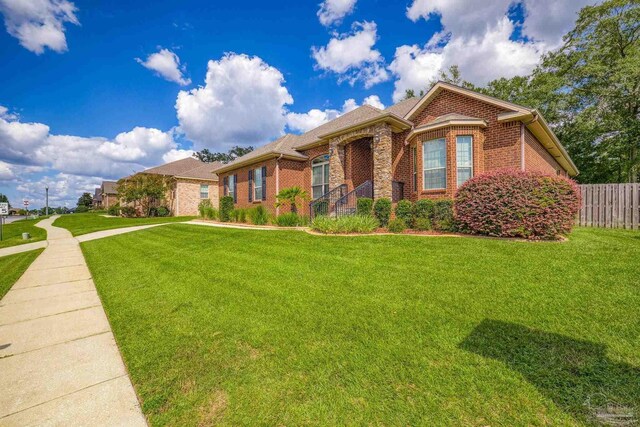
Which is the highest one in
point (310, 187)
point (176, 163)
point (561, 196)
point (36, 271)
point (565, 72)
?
point (565, 72)

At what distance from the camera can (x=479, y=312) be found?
3.44 metres

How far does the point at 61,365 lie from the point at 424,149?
446 inches

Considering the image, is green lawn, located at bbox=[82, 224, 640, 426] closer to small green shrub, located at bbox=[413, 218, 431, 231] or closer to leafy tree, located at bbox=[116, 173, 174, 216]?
small green shrub, located at bbox=[413, 218, 431, 231]

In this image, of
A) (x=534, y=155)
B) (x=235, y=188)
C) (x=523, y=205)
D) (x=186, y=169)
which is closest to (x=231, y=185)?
(x=235, y=188)

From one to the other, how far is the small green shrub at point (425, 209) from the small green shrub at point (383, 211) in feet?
3.50

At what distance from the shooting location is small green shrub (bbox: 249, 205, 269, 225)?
1430 centimetres

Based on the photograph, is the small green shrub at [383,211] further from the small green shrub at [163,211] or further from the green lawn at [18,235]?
the small green shrub at [163,211]

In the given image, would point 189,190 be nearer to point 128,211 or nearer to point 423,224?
point 128,211

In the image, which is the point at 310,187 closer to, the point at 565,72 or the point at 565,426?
the point at 565,426

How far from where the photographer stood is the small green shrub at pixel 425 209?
8.91 metres

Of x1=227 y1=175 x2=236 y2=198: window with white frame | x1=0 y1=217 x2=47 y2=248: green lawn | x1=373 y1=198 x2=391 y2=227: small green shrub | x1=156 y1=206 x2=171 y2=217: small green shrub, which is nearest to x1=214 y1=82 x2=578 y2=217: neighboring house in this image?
x1=373 y1=198 x2=391 y2=227: small green shrub

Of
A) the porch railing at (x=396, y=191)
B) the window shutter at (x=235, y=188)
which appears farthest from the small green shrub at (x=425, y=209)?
the window shutter at (x=235, y=188)

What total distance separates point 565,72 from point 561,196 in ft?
73.8

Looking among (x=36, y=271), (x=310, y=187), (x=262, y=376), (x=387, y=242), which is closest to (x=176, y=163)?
(x=310, y=187)
